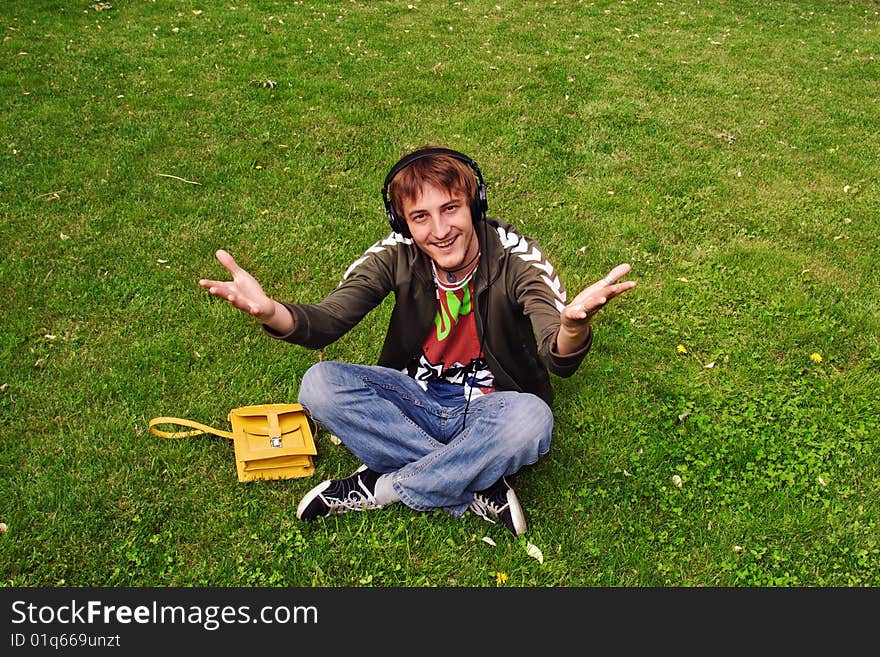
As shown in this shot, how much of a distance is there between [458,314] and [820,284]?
3.34m

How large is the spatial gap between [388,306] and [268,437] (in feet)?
5.18

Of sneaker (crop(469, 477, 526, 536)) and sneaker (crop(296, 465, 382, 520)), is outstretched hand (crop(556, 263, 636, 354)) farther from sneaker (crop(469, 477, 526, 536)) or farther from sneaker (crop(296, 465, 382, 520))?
sneaker (crop(296, 465, 382, 520))

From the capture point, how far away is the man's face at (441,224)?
3.35 meters

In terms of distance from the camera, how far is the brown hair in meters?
3.35

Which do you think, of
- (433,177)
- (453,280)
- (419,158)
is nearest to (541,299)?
(453,280)

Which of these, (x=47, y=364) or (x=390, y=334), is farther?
(x=47, y=364)

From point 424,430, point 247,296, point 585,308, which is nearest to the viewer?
point 585,308

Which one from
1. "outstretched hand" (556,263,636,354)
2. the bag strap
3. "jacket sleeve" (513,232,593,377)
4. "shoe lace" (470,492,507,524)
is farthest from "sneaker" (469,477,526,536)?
the bag strap

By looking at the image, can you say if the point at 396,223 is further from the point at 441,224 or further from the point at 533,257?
the point at 533,257

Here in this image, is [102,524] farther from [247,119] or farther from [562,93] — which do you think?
[562,93]

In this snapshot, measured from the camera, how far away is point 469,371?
3789 mm

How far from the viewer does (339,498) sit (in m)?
3.70

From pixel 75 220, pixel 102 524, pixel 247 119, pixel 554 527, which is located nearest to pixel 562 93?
pixel 247 119

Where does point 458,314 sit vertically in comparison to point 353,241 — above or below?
above
